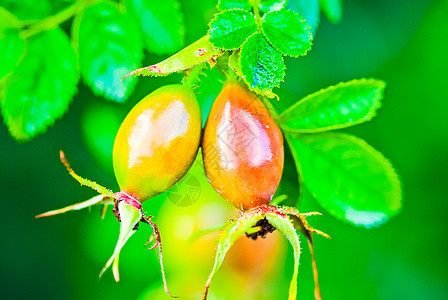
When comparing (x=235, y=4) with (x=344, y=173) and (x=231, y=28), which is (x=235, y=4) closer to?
(x=231, y=28)

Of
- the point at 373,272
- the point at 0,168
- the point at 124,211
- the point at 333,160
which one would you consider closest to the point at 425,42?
the point at 373,272

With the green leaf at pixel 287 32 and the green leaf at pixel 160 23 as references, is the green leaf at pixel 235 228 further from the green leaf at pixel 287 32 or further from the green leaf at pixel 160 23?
the green leaf at pixel 160 23

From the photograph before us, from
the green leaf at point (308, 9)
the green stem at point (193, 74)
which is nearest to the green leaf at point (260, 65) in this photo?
the green stem at point (193, 74)

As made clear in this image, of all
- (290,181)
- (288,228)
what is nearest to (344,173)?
(290,181)

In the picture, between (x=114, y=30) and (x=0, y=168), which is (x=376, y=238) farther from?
(x=0, y=168)

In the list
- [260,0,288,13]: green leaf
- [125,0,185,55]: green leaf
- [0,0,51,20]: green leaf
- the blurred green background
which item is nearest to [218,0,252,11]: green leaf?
[260,0,288,13]: green leaf
